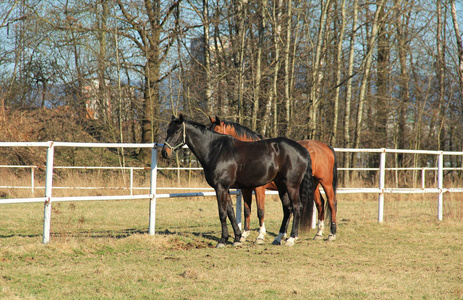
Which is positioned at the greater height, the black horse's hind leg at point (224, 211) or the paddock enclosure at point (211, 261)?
the black horse's hind leg at point (224, 211)

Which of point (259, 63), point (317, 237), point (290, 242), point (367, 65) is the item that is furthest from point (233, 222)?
point (367, 65)

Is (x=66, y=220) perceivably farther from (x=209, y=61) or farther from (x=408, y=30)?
(x=408, y=30)

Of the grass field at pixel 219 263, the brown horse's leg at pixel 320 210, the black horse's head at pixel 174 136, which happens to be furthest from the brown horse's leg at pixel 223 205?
the brown horse's leg at pixel 320 210

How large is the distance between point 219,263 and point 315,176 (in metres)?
3.07

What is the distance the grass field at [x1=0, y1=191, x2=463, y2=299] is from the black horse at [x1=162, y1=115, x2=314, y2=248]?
73 cm

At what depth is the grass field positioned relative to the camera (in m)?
4.32

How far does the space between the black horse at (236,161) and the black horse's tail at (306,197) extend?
19 cm

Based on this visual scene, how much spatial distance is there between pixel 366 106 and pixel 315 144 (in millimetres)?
16930

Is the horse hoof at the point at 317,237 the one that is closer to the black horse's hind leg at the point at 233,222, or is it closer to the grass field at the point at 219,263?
the grass field at the point at 219,263

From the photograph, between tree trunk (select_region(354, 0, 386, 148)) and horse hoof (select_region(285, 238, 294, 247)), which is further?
tree trunk (select_region(354, 0, 386, 148))

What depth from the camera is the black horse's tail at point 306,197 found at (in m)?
7.41

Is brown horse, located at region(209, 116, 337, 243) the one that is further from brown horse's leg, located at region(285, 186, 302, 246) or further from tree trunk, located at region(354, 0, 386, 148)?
tree trunk, located at region(354, 0, 386, 148)

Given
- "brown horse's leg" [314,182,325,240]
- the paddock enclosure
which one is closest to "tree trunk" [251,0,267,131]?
the paddock enclosure

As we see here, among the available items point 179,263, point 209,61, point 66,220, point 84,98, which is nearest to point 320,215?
point 179,263
